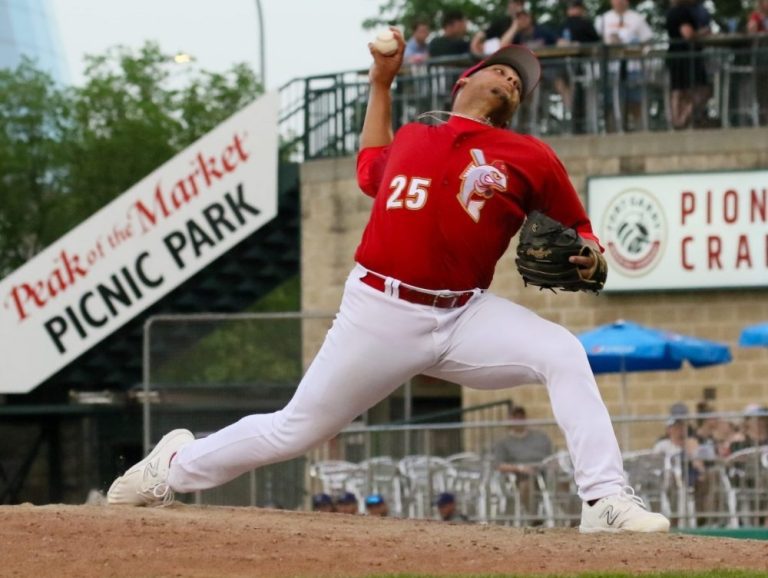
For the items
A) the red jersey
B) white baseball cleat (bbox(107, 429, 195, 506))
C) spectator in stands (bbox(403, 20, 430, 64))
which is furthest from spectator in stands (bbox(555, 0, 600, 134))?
the red jersey

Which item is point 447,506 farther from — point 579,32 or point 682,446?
point 579,32

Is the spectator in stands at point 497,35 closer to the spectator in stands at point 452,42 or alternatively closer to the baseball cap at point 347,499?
the spectator in stands at point 452,42

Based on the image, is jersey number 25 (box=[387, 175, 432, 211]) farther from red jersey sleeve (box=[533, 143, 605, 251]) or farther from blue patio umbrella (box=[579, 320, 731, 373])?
blue patio umbrella (box=[579, 320, 731, 373])

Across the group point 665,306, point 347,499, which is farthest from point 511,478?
point 665,306

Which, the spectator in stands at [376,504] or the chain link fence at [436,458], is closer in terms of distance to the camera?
Result: the chain link fence at [436,458]

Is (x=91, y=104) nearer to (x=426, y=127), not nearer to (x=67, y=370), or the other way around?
(x=67, y=370)

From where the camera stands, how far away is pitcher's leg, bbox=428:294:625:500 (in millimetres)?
8102

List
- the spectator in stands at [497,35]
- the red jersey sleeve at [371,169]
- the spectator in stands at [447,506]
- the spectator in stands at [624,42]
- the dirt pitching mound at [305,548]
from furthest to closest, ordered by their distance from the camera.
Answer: the spectator in stands at [624,42]
the spectator in stands at [497,35]
the spectator in stands at [447,506]
the red jersey sleeve at [371,169]
the dirt pitching mound at [305,548]

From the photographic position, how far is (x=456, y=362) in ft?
26.9

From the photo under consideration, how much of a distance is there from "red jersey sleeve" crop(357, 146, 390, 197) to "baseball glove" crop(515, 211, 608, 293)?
2.44 feet

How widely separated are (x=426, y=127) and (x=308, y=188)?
617 inches

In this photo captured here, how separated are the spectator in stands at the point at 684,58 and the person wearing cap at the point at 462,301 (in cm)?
1352

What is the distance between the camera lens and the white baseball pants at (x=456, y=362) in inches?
319

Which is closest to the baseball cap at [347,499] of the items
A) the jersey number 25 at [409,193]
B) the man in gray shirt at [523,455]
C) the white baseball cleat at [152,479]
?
the man in gray shirt at [523,455]
